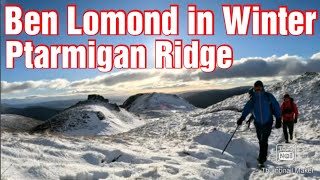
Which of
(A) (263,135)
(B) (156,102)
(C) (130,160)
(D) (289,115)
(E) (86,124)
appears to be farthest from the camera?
(B) (156,102)

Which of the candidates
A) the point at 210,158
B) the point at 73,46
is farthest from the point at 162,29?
the point at 210,158

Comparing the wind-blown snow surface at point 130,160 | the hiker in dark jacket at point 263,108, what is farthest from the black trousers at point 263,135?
the wind-blown snow surface at point 130,160

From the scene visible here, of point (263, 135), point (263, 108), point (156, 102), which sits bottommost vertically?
point (156, 102)

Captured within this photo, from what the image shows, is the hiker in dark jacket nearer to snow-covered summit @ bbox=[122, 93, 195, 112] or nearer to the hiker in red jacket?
the hiker in red jacket

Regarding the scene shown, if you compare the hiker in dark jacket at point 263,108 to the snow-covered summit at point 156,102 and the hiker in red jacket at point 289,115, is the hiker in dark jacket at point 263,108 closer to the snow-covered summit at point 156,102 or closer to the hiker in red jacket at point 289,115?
the hiker in red jacket at point 289,115

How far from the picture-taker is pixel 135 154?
1023cm

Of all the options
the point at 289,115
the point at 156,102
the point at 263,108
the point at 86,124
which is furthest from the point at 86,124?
the point at 156,102

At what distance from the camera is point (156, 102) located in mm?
94250

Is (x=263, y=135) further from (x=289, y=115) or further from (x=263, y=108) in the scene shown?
(x=289, y=115)

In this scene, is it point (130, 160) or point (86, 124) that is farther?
point (86, 124)

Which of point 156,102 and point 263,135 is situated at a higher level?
point 263,135

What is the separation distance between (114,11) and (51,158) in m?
7.07

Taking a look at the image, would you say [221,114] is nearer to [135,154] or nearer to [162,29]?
[162,29]

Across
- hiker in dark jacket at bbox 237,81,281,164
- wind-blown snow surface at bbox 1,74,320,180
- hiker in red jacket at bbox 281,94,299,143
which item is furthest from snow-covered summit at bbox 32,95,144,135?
hiker in dark jacket at bbox 237,81,281,164
